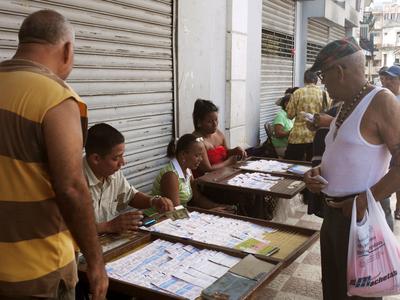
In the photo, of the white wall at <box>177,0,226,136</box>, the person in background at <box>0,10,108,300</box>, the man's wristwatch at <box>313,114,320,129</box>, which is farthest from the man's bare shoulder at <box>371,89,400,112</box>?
the white wall at <box>177,0,226,136</box>

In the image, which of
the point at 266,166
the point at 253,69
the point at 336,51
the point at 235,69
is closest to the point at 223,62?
→ the point at 235,69

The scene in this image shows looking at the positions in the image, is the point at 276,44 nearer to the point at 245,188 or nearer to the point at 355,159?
the point at 245,188

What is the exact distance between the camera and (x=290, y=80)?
8.84 meters

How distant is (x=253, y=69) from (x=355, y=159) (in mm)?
4767

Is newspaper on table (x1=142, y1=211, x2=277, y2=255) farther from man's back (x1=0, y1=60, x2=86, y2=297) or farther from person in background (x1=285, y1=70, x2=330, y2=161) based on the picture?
person in background (x1=285, y1=70, x2=330, y2=161)

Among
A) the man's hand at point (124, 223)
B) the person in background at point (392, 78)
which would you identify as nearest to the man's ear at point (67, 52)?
the man's hand at point (124, 223)

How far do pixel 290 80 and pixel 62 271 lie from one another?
790 centimetres

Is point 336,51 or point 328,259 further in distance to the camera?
point 328,259

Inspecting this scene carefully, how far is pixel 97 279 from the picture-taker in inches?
60.5

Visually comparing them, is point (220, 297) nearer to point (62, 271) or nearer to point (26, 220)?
point (62, 271)

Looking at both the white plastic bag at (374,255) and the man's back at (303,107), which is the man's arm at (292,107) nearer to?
the man's back at (303,107)

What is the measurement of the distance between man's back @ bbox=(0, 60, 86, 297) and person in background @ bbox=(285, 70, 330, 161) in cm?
480

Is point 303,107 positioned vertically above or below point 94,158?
above

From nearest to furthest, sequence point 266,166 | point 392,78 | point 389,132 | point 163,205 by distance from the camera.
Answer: point 389,132
point 163,205
point 266,166
point 392,78
